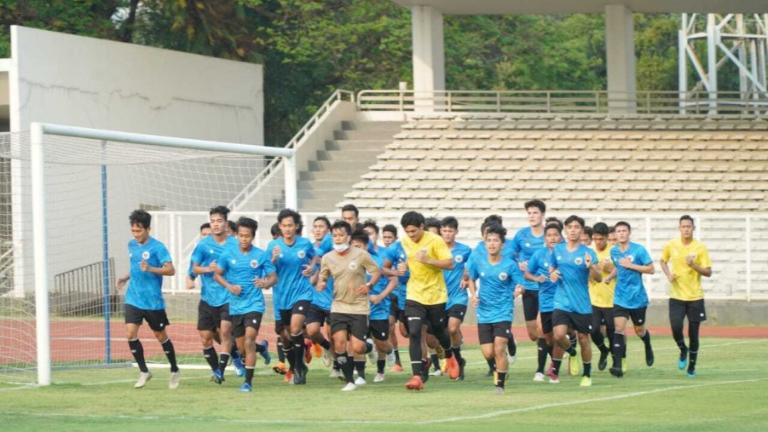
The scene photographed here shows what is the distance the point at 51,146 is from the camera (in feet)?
75.0

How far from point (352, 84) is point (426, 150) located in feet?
47.0

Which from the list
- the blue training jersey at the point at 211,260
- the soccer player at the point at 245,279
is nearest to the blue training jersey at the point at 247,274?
the soccer player at the point at 245,279

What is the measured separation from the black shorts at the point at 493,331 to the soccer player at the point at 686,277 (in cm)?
354

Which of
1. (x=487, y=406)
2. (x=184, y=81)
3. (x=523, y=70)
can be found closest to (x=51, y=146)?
(x=487, y=406)

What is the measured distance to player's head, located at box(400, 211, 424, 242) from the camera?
657 inches

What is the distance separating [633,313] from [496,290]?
4475mm

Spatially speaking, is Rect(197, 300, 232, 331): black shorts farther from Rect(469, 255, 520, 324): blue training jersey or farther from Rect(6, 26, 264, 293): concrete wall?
Rect(6, 26, 264, 293): concrete wall

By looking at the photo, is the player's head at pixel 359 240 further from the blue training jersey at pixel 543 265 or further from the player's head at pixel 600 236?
the player's head at pixel 600 236

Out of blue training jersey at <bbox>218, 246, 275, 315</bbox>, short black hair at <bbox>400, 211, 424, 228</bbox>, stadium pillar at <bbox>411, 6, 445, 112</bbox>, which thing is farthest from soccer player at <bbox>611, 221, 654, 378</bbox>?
stadium pillar at <bbox>411, 6, 445, 112</bbox>

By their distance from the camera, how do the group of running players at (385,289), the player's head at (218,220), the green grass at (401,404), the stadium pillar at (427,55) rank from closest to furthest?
the green grass at (401,404), the group of running players at (385,289), the player's head at (218,220), the stadium pillar at (427,55)

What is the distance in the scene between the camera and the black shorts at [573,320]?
17.3m

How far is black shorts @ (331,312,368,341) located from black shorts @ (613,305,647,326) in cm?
446

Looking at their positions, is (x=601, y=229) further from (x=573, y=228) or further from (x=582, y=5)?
(x=582, y=5)

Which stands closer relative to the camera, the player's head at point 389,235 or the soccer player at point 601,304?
the player's head at point 389,235
